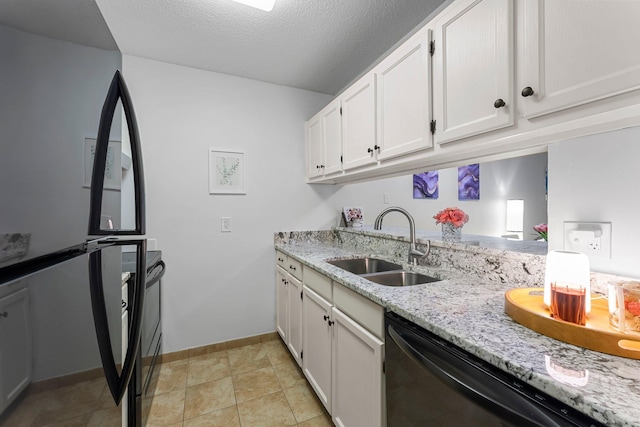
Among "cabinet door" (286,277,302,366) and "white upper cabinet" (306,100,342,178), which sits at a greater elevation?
"white upper cabinet" (306,100,342,178)

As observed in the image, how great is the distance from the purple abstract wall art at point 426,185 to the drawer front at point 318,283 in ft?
4.01

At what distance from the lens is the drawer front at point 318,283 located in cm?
154

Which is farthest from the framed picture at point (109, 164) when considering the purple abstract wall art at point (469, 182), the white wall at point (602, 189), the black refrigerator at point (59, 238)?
the purple abstract wall art at point (469, 182)

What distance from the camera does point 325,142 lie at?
237 centimetres

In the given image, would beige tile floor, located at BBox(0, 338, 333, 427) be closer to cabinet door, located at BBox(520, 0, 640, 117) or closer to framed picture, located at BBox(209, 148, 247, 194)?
framed picture, located at BBox(209, 148, 247, 194)

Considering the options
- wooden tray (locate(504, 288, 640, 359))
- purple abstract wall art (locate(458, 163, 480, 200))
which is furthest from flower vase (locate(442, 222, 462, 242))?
wooden tray (locate(504, 288, 640, 359))

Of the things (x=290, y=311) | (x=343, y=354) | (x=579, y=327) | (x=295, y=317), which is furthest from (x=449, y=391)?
(x=290, y=311)

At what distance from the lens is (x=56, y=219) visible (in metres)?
0.41

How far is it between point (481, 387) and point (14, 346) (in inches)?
33.7

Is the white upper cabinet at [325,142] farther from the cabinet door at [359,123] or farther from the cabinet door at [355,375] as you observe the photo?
the cabinet door at [355,375]

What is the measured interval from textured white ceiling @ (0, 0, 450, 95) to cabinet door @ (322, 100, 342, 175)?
15.7 inches

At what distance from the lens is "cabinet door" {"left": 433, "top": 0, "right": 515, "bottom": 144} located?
3.21 feet

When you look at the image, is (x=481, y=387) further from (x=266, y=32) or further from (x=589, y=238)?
(x=266, y=32)

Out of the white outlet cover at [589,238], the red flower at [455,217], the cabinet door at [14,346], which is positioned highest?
the red flower at [455,217]
